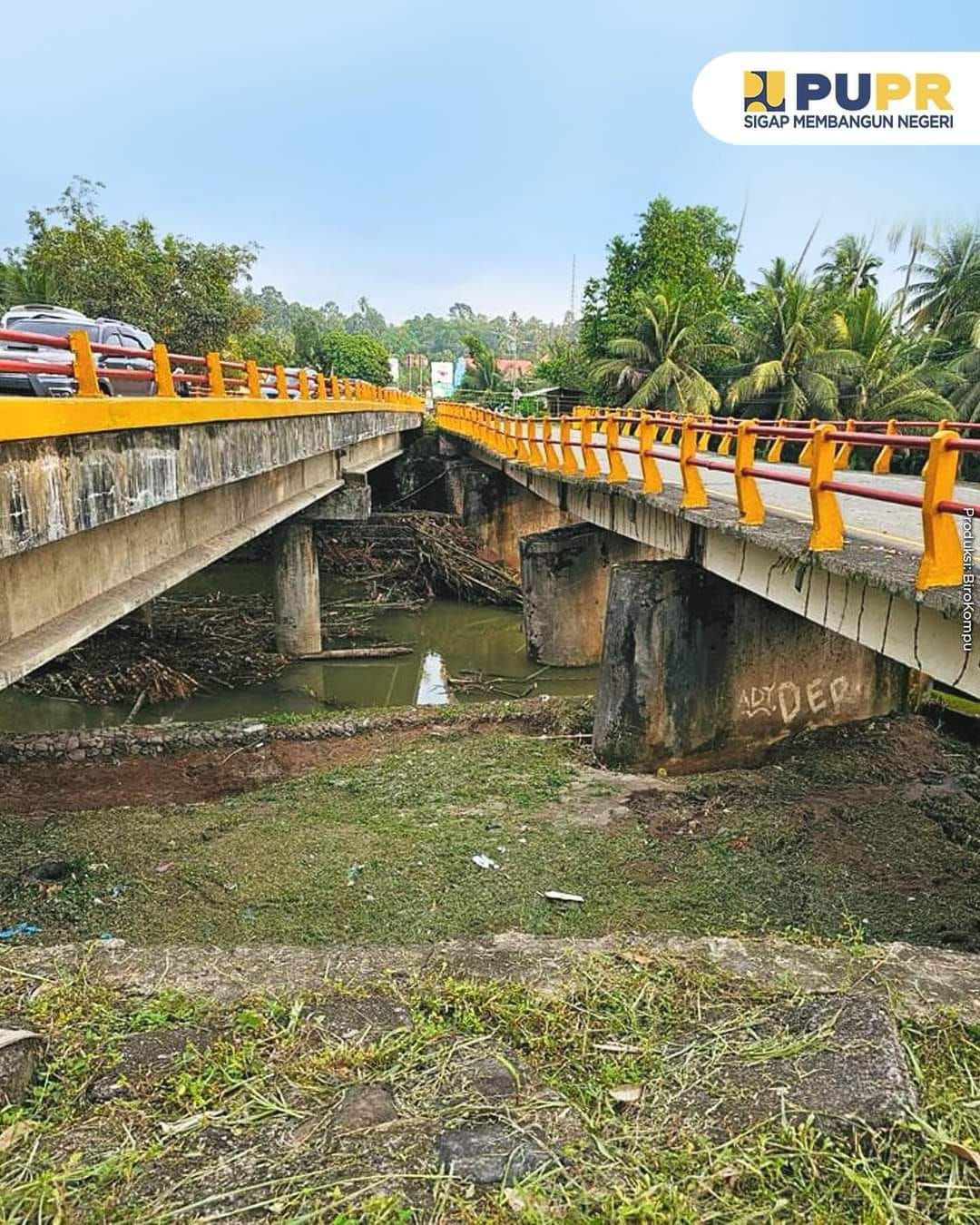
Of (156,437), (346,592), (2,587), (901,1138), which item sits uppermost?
(156,437)

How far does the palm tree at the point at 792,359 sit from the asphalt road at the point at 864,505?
1627 centimetres

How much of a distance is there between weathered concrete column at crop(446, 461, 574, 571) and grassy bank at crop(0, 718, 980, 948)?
16238mm

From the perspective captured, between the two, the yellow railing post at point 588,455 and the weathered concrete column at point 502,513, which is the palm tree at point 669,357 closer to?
the weathered concrete column at point 502,513

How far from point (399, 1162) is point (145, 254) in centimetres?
3000

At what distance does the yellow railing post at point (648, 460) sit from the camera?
32.7ft

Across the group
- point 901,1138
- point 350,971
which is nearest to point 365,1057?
point 350,971

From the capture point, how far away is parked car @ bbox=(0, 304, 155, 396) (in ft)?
24.7

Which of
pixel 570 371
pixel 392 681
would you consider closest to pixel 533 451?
pixel 392 681

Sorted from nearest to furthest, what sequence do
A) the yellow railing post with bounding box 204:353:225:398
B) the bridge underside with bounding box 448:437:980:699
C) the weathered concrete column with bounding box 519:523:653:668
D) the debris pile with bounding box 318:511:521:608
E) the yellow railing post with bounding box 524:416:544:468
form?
1. the bridge underside with bounding box 448:437:980:699
2. the yellow railing post with bounding box 204:353:225:398
3. the weathered concrete column with bounding box 519:523:653:668
4. the yellow railing post with bounding box 524:416:544:468
5. the debris pile with bounding box 318:511:521:608

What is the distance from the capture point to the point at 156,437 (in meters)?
6.95

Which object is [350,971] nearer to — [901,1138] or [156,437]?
[901,1138]

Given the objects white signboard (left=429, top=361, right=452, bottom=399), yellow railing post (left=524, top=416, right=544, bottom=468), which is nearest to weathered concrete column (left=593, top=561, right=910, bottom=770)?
yellow railing post (left=524, top=416, right=544, bottom=468)

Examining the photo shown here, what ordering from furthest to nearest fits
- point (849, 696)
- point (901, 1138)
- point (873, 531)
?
point (849, 696), point (873, 531), point (901, 1138)

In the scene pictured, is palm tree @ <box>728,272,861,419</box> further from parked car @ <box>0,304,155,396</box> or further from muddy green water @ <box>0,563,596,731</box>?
parked car @ <box>0,304,155,396</box>
